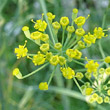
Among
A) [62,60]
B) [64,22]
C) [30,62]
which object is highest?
[64,22]

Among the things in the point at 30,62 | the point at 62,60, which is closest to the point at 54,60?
the point at 62,60

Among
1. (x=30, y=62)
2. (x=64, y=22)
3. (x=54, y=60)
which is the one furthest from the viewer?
(x=30, y=62)

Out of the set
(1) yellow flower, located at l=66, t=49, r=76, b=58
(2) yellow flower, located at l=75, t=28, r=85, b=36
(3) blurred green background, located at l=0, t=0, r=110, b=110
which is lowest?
(3) blurred green background, located at l=0, t=0, r=110, b=110

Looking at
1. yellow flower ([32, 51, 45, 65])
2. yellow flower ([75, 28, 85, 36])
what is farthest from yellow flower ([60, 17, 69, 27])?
yellow flower ([32, 51, 45, 65])

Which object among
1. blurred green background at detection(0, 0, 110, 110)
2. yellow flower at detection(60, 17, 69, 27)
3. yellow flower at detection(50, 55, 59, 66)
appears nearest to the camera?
yellow flower at detection(50, 55, 59, 66)

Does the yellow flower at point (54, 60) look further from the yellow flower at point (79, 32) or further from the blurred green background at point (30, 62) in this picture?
the blurred green background at point (30, 62)

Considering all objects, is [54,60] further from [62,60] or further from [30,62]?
[30,62]

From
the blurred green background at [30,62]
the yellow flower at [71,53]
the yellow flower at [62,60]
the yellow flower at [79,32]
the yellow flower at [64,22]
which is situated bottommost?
the blurred green background at [30,62]

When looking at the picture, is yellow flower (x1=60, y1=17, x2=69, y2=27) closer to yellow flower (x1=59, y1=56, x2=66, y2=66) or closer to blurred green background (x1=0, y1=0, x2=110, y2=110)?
yellow flower (x1=59, y1=56, x2=66, y2=66)

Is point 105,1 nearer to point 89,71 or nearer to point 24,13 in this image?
point 24,13

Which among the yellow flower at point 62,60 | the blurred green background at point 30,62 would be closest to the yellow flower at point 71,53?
the yellow flower at point 62,60

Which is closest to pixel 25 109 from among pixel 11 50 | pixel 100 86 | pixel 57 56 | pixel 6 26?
pixel 11 50
